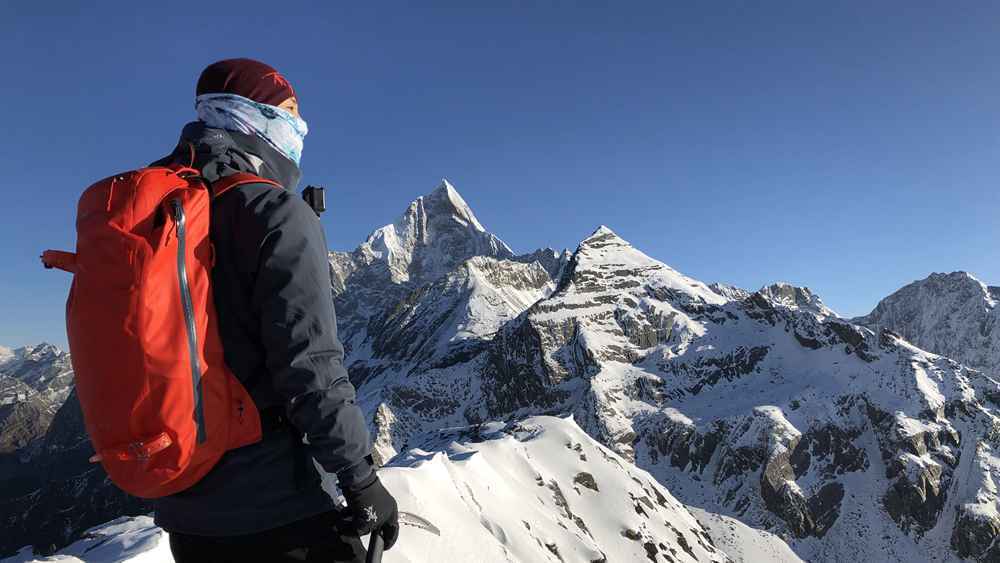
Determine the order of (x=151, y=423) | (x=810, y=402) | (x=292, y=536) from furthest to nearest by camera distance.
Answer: (x=810, y=402) < (x=292, y=536) < (x=151, y=423)

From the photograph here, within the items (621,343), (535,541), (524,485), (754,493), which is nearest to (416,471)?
(535,541)

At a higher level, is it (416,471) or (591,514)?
(416,471)

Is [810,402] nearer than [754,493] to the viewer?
No

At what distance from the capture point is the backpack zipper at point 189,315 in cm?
315

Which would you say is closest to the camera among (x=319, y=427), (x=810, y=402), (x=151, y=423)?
(x=151, y=423)

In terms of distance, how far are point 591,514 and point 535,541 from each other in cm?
2092

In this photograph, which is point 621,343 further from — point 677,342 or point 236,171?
point 236,171

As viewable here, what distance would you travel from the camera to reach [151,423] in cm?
300

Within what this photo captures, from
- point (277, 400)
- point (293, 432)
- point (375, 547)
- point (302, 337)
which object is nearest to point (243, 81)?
point (302, 337)

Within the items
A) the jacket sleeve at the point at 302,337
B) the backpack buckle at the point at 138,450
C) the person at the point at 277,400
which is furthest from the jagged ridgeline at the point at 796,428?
the backpack buckle at the point at 138,450

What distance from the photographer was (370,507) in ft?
12.1

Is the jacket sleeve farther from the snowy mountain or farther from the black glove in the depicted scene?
the snowy mountain

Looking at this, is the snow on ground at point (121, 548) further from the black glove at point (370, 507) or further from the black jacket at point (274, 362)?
the black glove at point (370, 507)

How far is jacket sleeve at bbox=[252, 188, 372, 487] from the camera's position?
340 centimetres
